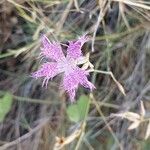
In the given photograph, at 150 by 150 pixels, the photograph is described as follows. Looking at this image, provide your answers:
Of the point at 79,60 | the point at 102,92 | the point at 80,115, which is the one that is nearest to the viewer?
the point at 79,60

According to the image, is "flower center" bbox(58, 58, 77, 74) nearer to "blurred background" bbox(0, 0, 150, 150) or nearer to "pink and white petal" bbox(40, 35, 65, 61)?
"pink and white petal" bbox(40, 35, 65, 61)

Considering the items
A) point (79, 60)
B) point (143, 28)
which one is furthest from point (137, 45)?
point (79, 60)

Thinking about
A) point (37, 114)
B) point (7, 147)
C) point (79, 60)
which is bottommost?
point (7, 147)

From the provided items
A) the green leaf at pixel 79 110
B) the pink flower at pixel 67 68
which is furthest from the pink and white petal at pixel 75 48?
the green leaf at pixel 79 110

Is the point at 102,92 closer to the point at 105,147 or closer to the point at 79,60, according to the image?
the point at 105,147

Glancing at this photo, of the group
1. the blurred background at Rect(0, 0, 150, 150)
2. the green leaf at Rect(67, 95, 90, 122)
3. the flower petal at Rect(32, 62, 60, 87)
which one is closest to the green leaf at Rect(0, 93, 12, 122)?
the blurred background at Rect(0, 0, 150, 150)

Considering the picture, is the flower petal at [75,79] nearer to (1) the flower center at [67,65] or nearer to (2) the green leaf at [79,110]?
(1) the flower center at [67,65]

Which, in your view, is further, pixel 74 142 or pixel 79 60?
pixel 74 142
